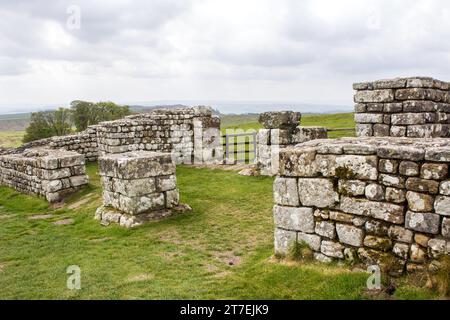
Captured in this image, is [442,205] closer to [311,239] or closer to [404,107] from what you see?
[311,239]

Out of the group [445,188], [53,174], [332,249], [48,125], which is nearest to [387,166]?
[445,188]

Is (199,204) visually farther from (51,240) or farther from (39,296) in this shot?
(39,296)

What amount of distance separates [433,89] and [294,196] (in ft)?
22.6

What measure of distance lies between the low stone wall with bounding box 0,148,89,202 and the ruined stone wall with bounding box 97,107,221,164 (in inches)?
117

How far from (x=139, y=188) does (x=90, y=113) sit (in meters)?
56.0

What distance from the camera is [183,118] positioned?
19.6 metres

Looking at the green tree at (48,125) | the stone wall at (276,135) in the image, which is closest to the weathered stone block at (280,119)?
the stone wall at (276,135)

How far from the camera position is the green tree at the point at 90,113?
62438mm

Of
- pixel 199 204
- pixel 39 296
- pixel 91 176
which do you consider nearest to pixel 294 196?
pixel 39 296

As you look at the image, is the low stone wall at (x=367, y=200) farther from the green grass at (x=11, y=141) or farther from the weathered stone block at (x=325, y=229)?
the green grass at (x=11, y=141)

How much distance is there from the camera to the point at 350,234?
6391mm

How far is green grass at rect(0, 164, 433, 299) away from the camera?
20.8ft

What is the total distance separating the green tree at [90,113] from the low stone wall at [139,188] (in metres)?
51.5

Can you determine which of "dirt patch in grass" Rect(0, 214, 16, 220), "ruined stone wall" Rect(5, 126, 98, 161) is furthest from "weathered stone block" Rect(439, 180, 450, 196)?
"ruined stone wall" Rect(5, 126, 98, 161)
